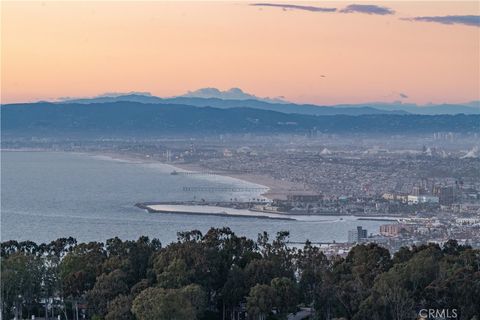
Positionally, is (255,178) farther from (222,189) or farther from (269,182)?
(222,189)

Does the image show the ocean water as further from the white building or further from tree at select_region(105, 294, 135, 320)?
tree at select_region(105, 294, 135, 320)

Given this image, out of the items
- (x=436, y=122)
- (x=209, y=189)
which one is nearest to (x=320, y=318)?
(x=209, y=189)

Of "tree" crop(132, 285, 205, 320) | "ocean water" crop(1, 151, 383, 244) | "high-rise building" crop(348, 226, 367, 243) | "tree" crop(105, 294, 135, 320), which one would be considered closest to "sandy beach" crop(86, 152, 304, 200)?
"ocean water" crop(1, 151, 383, 244)

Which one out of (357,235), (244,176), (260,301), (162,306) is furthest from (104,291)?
(244,176)

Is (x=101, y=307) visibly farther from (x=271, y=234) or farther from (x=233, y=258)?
(x=271, y=234)

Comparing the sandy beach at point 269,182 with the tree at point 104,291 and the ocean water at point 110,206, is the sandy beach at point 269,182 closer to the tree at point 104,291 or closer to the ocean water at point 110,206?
the ocean water at point 110,206

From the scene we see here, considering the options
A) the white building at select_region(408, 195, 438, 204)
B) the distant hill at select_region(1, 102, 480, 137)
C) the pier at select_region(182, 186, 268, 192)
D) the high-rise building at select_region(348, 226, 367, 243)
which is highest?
the distant hill at select_region(1, 102, 480, 137)
